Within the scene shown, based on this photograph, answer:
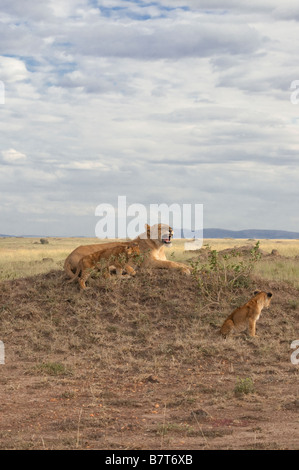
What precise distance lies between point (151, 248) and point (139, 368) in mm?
3916

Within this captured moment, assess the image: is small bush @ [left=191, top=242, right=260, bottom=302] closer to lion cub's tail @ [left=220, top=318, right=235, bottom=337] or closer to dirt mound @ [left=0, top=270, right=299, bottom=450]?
dirt mound @ [left=0, top=270, right=299, bottom=450]

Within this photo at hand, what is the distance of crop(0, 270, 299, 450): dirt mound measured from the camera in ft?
20.5

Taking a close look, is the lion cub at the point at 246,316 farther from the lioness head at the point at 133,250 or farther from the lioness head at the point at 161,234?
the lioness head at the point at 161,234

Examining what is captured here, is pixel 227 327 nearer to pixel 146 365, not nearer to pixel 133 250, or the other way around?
pixel 146 365

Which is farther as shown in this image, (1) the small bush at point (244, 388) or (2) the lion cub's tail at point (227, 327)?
(2) the lion cub's tail at point (227, 327)

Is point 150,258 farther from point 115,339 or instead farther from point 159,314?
point 115,339

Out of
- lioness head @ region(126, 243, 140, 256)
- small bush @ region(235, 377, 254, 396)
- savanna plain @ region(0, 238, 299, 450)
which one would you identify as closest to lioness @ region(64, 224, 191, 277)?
savanna plain @ region(0, 238, 299, 450)

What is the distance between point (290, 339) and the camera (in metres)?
10.9

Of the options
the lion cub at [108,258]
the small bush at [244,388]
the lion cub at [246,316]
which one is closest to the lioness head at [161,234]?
the lion cub at [108,258]

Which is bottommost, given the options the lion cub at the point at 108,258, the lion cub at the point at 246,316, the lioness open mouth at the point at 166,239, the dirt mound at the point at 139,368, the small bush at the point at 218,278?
the dirt mound at the point at 139,368

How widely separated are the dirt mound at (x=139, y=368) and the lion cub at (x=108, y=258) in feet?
1.01

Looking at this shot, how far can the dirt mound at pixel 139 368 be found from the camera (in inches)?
246

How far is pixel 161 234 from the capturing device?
41.7 feet
